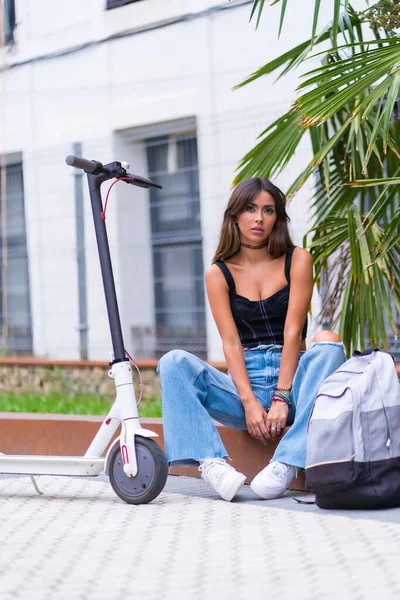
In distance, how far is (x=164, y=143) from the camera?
28.8 ft

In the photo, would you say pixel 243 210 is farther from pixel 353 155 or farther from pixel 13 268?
pixel 13 268

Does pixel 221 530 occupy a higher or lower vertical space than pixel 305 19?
lower

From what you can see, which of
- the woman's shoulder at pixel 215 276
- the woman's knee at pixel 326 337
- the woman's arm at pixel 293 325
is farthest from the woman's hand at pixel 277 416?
the woman's shoulder at pixel 215 276

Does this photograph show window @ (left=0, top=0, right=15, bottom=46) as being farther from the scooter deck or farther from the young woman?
the scooter deck

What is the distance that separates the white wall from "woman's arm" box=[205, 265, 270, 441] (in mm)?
3215

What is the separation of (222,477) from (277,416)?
1.07ft

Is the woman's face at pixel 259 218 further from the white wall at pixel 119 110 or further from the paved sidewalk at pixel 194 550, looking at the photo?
the white wall at pixel 119 110

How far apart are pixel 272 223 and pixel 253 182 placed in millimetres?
179

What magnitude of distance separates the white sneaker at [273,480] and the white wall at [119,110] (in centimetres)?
364

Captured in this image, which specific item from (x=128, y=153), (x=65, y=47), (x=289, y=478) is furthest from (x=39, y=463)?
(x=65, y=47)

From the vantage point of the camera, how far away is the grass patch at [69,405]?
258 inches

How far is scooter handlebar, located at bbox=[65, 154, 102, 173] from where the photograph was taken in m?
4.04

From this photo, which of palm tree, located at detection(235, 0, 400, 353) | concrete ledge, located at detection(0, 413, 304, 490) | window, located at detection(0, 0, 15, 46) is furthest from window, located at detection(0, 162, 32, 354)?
palm tree, located at detection(235, 0, 400, 353)

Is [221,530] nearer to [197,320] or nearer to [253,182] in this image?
[253,182]
